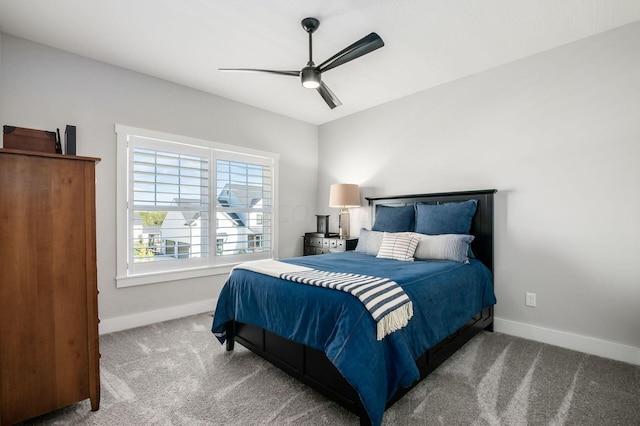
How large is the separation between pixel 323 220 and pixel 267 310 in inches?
110

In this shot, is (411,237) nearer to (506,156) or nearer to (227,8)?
(506,156)

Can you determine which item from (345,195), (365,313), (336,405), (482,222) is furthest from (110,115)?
(482,222)

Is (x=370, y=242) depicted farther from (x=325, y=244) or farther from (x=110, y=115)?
(x=110, y=115)

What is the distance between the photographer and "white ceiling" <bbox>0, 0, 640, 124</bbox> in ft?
7.39

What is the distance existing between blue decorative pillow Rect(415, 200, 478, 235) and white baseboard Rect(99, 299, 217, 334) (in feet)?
8.88

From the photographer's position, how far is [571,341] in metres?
2.70

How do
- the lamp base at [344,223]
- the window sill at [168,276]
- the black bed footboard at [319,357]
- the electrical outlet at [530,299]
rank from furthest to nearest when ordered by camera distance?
the lamp base at [344,223], the window sill at [168,276], the electrical outlet at [530,299], the black bed footboard at [319,357]

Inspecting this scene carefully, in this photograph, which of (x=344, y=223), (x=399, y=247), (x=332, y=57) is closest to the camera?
(x=332, y=57)

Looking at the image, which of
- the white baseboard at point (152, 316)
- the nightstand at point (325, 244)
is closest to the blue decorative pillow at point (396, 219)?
the nightstand at point (325, 244)

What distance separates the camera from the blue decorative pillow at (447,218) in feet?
10.1

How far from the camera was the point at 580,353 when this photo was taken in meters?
2.60

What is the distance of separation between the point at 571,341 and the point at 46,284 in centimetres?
391

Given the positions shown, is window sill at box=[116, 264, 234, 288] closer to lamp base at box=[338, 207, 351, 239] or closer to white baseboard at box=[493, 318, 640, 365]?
lamp base at box=[338, 207, 351, 239]

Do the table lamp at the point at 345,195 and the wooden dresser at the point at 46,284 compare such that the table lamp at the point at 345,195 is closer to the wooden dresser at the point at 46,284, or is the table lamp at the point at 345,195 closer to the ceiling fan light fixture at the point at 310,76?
the ceiling fan light fixture at the point at 310,76
